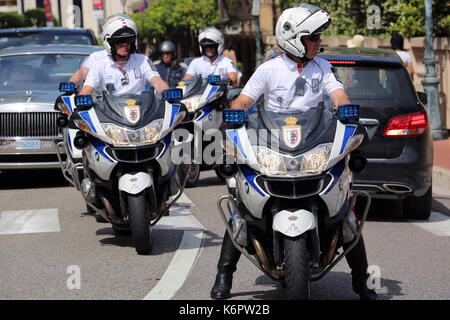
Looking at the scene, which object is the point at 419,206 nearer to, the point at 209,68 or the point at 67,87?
the point at 67,87

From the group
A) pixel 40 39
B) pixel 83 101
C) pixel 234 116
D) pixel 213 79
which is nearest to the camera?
pixel 234 116

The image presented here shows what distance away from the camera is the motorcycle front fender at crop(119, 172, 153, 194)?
760cm

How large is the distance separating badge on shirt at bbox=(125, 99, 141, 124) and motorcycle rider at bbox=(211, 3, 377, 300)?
5.32ft

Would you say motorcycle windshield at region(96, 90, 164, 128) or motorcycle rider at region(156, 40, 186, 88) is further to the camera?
motorcycle rider at region(156, 40, 186, 88)

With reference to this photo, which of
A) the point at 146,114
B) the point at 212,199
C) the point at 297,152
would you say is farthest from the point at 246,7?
the point at 297,152

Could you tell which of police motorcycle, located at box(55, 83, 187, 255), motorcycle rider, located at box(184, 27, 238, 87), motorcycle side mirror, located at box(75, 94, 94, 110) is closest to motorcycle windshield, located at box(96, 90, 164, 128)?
police motorcycle, located at box(55, 83, 187, 255)

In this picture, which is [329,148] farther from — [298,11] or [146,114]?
[146,114]

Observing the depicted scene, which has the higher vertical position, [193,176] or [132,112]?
[132,112]

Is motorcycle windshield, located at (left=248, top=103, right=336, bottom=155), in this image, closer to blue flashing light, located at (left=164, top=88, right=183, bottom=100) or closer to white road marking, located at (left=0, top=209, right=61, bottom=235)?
blue flashing light, located at (left=164, top=88, right=183, bottom=100)

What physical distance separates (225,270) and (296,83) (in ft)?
Answer: 4.22

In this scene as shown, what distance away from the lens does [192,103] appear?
479 inches

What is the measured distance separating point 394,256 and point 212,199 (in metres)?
3.57

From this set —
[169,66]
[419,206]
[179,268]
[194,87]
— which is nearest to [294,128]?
[179,268]
